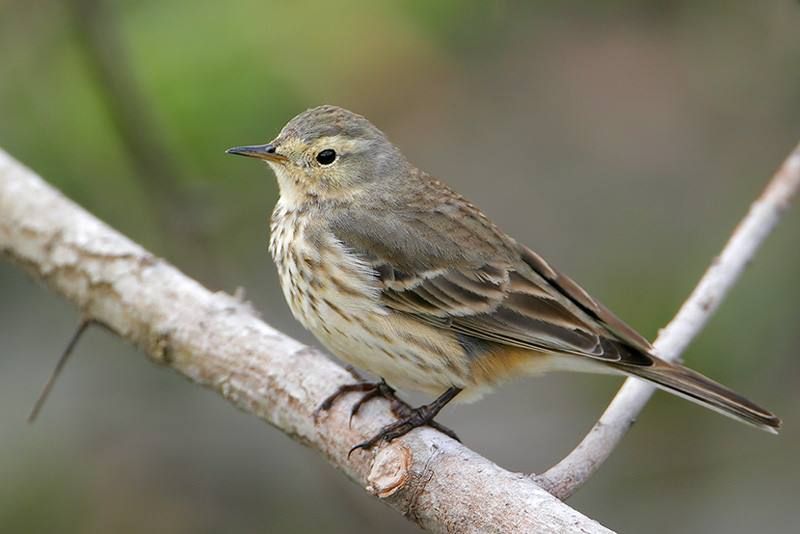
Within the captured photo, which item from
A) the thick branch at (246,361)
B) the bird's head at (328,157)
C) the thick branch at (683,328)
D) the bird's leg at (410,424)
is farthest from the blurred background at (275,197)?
the bird's leg at (410,424)

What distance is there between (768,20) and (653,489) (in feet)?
9.88

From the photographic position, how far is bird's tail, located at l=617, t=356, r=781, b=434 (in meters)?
4.11

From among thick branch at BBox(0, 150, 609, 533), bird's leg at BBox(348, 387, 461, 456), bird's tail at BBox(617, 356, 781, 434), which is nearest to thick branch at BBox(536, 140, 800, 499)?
bird's tail at BBox(617, 356, 781, 434)

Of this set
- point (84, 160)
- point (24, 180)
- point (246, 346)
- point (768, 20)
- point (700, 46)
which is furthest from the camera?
point (700, 46)

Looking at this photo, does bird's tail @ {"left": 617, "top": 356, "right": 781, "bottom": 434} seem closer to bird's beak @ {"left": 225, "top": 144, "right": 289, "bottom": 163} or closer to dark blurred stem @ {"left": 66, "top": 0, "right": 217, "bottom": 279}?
bird's beak @ {"left": 225, "top": 144, "right": 289, "bottom": 163}

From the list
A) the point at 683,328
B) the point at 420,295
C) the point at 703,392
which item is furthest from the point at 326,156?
the point at 703,392

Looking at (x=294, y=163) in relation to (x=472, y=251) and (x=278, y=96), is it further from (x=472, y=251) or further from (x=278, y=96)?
(x=278, y=96)

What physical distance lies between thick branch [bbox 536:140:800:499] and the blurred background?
4.60ft

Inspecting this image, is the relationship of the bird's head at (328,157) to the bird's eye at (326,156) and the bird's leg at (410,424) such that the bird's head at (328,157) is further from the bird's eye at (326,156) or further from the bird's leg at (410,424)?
the bird's leg at (410,424)

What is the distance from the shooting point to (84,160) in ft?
20.7

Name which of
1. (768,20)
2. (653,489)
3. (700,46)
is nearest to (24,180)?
(653,489)

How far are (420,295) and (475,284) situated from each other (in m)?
0.24

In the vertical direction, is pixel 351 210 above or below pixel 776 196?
below

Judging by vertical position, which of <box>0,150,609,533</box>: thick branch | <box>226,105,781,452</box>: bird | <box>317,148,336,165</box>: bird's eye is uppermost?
<box>317,148,336,165</box>: bird's eye
